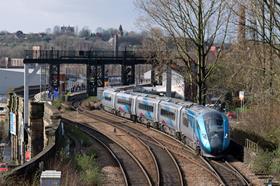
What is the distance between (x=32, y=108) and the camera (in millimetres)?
29688

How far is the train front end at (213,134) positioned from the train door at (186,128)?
73.3 inches

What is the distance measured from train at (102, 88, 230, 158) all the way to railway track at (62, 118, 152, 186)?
3.26 m

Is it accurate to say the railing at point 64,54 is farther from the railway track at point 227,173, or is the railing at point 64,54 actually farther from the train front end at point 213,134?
the railway track at point 227,173

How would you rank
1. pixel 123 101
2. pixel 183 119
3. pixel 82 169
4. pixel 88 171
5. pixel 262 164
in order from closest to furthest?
pixel 88 171
pixel 82 169
pixel 262 164
pixel 183 119
pixel 123 101

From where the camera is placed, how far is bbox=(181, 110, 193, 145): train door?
24859 millimetres

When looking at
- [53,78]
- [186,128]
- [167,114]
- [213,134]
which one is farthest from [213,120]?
[53,78]

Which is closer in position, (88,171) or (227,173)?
(88,171)

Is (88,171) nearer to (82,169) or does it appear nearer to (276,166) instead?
(82,169)

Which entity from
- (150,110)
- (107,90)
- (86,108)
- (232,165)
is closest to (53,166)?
(232,165)

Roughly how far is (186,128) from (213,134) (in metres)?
3.57

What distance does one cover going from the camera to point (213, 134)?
73.4 ft

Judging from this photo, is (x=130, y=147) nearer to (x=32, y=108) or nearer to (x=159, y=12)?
(x=32, y=108)

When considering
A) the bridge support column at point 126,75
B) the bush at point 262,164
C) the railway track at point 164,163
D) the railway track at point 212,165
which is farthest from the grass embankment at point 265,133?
the bridge support column at point 126,75

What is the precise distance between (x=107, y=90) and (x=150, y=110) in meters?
12.9
